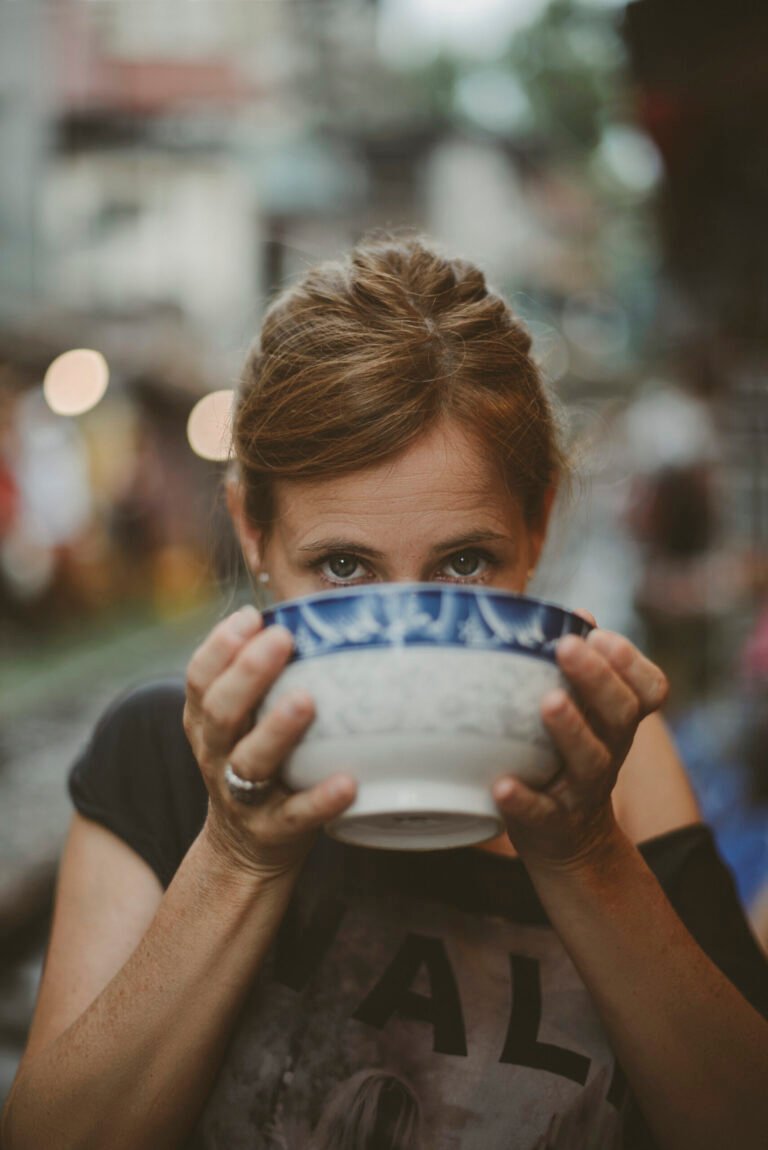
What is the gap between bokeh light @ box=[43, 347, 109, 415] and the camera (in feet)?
32.7

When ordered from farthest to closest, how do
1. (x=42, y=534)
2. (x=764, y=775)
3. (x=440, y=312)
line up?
(x=42, y=534)
(x=764, y=775)
(x=440, y=312)

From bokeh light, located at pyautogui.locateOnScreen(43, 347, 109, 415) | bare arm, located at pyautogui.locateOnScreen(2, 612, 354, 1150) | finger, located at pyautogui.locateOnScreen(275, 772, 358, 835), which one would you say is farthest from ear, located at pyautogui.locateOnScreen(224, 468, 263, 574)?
bokeh light, located at pyautogui.locateOnScreen(43, 347, 109, 415)

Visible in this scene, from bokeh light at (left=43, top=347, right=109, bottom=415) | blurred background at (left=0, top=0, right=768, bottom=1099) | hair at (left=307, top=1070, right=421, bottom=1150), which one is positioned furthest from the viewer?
bokeh light at (left=43, top=347, right=109, bottom=415)

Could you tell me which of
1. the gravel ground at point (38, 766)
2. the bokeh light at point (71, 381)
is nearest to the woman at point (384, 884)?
the gravel ground at point (38, 766)

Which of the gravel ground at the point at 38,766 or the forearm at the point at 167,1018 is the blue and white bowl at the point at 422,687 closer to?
the forearm at the point at 167,1018

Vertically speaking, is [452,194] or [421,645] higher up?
[452,194]

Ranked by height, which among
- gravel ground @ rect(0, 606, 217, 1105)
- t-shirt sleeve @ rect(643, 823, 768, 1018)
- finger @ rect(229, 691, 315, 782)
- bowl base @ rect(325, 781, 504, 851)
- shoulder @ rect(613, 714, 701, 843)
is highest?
finger @ rect(229, 691, 315, 782)

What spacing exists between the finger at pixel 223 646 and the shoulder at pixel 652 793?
2.37ft

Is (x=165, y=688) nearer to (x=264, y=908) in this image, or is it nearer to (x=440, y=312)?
(x=264, y=908)

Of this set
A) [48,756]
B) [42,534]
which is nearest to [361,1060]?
[48,756]

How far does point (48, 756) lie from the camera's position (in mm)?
6000

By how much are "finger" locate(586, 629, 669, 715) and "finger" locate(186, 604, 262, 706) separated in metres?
0.31

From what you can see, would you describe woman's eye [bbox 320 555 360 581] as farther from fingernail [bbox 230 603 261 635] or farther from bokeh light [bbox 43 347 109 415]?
bokeh light [bbox 43 347 109 415]

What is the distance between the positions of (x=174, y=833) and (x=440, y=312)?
2.65 feet
